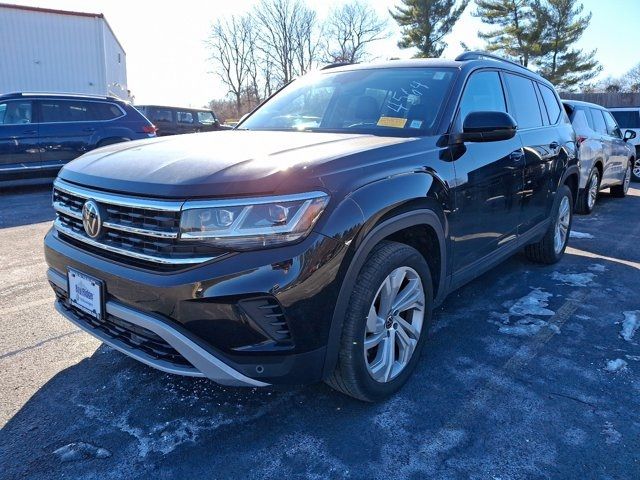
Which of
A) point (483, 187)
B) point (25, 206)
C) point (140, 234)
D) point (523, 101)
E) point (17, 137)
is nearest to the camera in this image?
point (140, 234)

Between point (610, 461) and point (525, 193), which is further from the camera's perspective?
point (525, 193)

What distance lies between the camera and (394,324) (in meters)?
2.60

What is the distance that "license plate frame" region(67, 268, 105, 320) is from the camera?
2.29 m

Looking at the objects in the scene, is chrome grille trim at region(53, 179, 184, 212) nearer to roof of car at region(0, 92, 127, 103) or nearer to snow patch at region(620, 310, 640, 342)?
snow patch at region(620, 310, 640, 342)

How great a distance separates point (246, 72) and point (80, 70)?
1731 inches

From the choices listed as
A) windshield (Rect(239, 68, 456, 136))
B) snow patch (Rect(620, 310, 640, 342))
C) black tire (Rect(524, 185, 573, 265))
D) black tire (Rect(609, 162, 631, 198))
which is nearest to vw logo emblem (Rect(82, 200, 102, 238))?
windshield (Rect(239, 68, 456, 136))

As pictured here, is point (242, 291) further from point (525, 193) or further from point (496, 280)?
point (496, 280)

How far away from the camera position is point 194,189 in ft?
6.64

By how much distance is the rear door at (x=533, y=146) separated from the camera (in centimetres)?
396

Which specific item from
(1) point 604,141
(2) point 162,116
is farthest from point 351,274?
(2) point 162,116

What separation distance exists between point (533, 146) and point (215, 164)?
2.96m

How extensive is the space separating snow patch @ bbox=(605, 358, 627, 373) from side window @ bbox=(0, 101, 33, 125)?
32.6 ft

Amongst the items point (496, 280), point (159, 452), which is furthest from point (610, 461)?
point (496, 280)

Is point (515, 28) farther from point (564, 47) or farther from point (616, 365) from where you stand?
point (616, 365)
